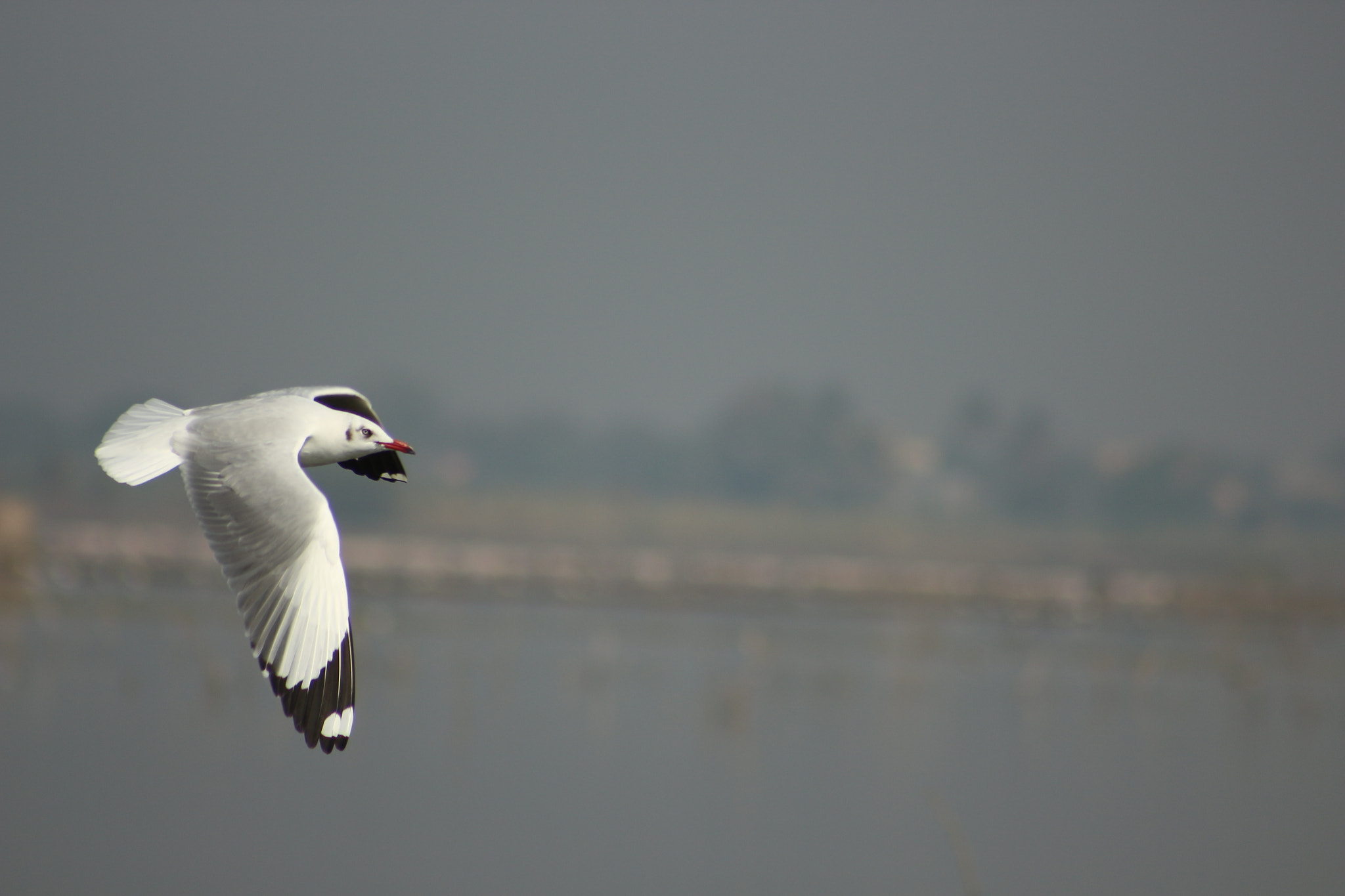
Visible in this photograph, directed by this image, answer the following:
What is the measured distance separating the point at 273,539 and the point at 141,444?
1.64 ft

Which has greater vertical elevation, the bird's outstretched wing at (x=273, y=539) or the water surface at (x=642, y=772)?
the bird's outstretched wing at (x=273, y=539)

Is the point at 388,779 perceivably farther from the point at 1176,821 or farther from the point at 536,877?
the point at 1176,821

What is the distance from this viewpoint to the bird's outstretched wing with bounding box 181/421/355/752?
4.26 metres

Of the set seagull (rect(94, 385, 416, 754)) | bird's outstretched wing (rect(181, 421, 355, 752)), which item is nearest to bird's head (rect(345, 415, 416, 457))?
seagull (rect(94, 385, 416, 754))

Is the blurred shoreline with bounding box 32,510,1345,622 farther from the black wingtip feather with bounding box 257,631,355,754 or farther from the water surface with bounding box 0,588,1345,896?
the black wingtip feather with bounding box 257,631,355,754

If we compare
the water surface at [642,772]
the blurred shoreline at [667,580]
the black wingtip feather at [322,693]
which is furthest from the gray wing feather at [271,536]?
the blurred shoreline at [667,580]

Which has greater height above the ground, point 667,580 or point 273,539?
point 273,539

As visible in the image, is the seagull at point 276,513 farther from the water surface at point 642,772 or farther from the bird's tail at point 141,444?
the water surface at point 642,772

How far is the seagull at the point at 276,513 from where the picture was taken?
13.8 feet

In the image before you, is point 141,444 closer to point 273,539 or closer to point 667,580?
point 273,539

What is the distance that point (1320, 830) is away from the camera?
47.3 feet

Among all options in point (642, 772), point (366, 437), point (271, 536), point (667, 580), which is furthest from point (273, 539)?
point (667, 580)

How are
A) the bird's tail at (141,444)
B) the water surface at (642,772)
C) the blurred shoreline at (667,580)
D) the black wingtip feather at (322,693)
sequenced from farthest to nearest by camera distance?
1. the blurred shoreline at (667,580)
2. the water surface at (642,772)
3. the bird's tail at (141,444)
4. the black wingtip feather at (322,693)

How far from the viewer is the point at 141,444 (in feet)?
14.3
